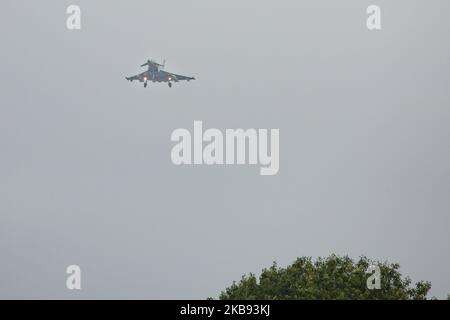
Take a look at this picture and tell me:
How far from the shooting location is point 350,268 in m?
108

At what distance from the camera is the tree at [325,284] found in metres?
105

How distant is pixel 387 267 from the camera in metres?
112

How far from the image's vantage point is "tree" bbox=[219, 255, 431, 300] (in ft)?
344

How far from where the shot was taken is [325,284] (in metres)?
107
